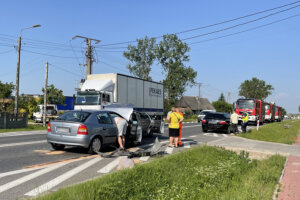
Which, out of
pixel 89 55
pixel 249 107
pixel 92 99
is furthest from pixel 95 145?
pixel 249 107

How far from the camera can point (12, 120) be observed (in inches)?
832

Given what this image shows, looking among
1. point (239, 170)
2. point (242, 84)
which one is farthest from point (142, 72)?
point (242, 84)

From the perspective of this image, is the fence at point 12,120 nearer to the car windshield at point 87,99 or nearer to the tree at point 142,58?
the car windshield at point 87,99

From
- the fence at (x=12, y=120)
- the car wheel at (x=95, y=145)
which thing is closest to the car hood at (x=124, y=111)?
the car wheel at (x=95, y=145)

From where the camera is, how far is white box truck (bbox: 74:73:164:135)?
1808cm

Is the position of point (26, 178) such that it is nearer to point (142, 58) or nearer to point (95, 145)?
point (95, 145)

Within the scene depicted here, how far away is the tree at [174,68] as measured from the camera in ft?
177

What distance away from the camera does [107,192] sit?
198 inches

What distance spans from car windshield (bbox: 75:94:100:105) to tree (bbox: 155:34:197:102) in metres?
36.2

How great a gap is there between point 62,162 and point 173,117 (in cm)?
527

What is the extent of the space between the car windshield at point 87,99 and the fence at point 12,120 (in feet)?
19.1

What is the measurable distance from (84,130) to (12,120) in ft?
47.2

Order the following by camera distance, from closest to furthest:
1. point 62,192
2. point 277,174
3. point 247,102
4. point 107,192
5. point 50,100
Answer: point 62,192 < point 107,192 < point 277,174 < point 247,102 < point 50,100

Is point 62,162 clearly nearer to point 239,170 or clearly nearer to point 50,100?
point 239,170
